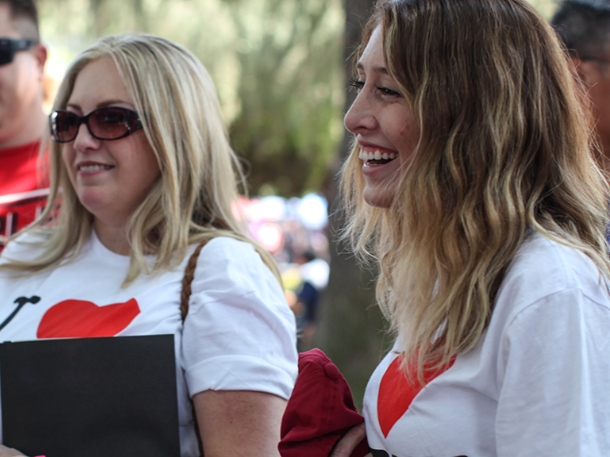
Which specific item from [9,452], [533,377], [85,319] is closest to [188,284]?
[85,319]

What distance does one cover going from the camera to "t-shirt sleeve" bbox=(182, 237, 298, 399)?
183 cm

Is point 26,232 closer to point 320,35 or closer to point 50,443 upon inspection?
point 50,443

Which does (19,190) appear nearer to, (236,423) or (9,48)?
(9,48)

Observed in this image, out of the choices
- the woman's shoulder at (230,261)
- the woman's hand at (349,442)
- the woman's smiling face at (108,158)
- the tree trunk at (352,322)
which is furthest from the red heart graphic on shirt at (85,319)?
the tree trunk at (352,322)

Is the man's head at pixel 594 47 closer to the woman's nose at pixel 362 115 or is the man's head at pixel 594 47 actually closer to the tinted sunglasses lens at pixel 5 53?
the woman's nose at pixel 362 115

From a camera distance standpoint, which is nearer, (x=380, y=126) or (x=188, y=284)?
(x=380, y=126)

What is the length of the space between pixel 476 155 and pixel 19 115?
2166 mm

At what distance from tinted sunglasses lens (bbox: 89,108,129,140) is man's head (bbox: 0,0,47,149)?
34.7 inches

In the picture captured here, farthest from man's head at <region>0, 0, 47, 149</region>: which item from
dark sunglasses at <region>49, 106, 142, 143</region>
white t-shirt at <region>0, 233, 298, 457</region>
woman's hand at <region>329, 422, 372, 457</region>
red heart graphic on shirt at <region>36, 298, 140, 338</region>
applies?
woman's hand at <region>329, 422, 372, 457</region>

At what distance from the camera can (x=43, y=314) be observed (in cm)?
205

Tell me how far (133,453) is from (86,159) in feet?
3.02

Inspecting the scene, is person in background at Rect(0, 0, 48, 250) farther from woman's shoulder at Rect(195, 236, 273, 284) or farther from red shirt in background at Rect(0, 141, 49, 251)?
woman's shoulder at Rect(195, 236, 273, 284)

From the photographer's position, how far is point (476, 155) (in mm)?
1320

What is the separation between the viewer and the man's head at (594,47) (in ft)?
7.06
